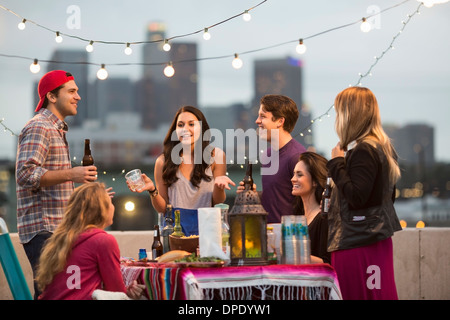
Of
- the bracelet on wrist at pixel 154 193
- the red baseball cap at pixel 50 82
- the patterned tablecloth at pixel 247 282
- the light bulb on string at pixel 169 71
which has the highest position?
the light bulb on string at pixel 169 71

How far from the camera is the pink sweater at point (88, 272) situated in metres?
2.63

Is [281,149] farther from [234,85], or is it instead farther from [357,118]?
[234,85]

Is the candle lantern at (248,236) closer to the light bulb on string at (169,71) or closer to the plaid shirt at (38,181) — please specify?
the plaid shirt at (38,181)

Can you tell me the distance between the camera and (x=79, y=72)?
52281mm

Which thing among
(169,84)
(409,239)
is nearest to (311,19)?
(169,84)

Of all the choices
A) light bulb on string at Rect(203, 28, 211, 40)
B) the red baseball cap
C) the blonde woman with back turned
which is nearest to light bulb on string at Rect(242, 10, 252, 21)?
light bulb on string at Rect(203, 28, 211, 40)

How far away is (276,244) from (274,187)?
88 cm

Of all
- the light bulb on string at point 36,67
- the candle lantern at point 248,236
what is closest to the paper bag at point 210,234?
the candle lantern at point 248,236

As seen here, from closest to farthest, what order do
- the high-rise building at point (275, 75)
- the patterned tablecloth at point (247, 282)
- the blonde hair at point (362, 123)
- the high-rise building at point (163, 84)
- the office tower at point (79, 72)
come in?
the patterned tablecloth at point (247, 282)
the blonde hair at point (362, 123)
the high-rise building at point (275, 75)
the office tower at point (79, 72)
the high-rise building at point (163, 84)

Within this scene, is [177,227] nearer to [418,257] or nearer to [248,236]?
[248,236]

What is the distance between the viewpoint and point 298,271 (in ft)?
8.63

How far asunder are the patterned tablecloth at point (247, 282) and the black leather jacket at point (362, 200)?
199 mm

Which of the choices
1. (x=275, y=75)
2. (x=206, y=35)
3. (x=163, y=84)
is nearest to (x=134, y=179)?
(x=206, y=35)

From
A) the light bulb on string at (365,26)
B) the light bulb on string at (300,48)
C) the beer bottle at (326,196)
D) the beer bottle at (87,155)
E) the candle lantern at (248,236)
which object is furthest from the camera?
the light bulb on string at (300,48)
